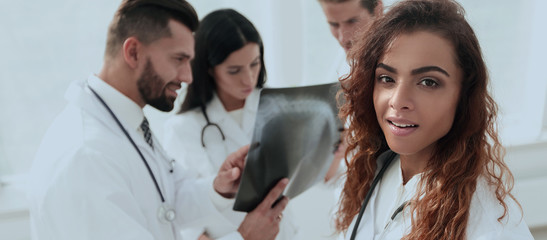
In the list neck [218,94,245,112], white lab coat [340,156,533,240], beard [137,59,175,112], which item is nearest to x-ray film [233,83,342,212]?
white lab coat [340,156,533,240]

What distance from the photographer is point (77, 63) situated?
207 cm

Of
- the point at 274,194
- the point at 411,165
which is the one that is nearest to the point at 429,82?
the point at 411,165

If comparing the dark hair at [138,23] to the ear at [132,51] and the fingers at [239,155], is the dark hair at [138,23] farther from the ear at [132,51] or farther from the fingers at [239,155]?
the fingers at [239,155]

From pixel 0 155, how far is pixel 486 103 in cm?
211

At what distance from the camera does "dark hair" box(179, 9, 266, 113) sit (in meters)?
1.47

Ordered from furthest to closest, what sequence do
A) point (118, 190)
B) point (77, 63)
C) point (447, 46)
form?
point (77, 63) < point (118, 190) < point (447, 46)

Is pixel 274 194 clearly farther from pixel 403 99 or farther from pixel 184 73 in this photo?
pixel 403 99

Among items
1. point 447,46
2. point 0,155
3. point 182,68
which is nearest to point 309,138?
point 182,68

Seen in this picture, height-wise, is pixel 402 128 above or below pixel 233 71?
below

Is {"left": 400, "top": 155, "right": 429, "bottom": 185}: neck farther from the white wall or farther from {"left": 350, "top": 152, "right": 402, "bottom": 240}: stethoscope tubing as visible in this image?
the white wall

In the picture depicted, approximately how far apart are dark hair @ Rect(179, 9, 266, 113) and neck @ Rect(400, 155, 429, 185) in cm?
74

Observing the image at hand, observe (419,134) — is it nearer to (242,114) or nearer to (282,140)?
(282,140)

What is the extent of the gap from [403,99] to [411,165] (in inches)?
8.0

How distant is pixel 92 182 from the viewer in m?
1.00
